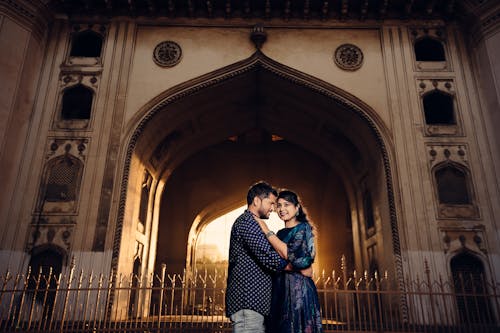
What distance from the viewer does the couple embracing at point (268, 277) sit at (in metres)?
2.54

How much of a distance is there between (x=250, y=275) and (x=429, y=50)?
9750mm

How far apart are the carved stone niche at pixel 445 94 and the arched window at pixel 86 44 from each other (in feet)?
25.9

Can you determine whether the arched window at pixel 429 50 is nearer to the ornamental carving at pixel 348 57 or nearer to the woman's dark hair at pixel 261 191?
the ornamental carving at pixel 348 57

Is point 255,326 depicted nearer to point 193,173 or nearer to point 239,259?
point 239,259

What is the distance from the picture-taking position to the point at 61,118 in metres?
9.16

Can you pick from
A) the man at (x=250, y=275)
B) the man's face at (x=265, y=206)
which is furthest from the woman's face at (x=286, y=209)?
the man at (x=250, y=275)

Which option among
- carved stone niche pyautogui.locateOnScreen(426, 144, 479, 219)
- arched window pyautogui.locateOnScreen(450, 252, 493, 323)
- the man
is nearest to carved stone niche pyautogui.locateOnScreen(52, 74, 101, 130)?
the man

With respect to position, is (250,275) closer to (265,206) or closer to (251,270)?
(251,270)

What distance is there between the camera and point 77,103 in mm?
9773

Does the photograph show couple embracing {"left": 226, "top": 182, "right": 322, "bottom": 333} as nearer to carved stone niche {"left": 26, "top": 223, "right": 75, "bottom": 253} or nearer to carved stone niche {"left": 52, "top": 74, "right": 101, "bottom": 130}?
carved stone niche {"left": 26, "top": 223, "right": 75, "bottom": 253}

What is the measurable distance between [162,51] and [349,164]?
5.71 metres

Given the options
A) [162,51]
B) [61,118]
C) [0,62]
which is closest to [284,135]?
[162,51]

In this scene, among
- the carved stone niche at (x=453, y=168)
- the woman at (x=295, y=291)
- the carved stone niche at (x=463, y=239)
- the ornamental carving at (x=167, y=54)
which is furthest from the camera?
A: the ornamental carving at (x=167, y=54)

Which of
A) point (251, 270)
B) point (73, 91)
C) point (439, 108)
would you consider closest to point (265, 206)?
point (251, 270)
